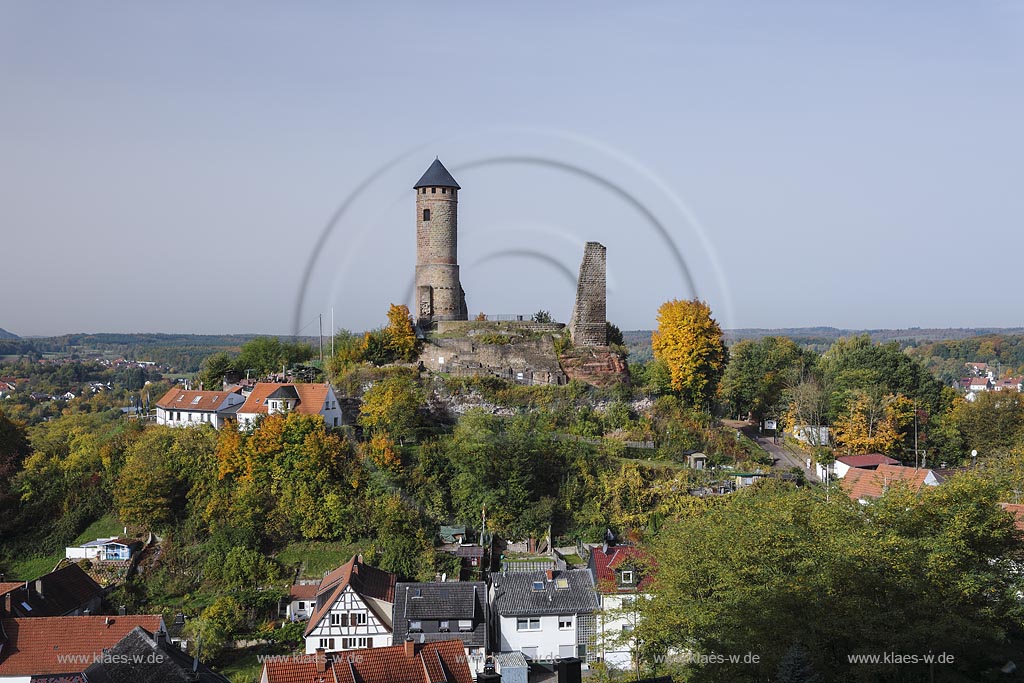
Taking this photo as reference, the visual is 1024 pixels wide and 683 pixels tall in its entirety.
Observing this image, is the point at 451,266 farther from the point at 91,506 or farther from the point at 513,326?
the point at 91,506

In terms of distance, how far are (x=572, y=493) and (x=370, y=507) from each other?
6525 millimetres

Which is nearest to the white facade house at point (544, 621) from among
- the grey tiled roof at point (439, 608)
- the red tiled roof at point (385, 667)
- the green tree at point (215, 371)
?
the grey tiled roof at point (439, 608)

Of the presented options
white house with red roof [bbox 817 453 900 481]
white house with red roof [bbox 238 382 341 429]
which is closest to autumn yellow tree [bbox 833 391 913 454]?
white house with red roof [bbox 817 453 900 481]

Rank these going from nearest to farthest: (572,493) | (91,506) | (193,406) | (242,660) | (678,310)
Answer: (242,660)
(572,493)
(91,506)
(193,406)
(678,310)

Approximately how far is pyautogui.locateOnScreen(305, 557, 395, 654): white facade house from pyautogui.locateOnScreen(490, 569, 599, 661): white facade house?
125 inches

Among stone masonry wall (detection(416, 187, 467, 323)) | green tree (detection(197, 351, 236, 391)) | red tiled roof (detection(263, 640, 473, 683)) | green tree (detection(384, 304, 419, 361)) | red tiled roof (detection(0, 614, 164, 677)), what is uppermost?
stone masonry wall (detection(416, 187, 467, 323))

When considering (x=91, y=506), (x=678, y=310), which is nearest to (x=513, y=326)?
(x=678, y=310)

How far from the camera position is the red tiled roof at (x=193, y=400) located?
37.3m

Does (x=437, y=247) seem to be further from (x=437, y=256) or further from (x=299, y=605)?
(x=299, y=605)

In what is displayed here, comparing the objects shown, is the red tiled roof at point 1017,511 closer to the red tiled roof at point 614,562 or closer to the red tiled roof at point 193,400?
the red tiled roof at point 614,562

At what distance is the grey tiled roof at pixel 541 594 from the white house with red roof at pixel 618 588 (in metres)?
0.41

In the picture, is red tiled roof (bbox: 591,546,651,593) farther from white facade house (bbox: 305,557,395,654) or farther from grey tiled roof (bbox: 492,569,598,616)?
white facade house (bbox: 305,557,395,654)

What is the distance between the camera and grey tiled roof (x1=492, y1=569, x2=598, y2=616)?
2742cm

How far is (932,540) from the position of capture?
69.6 ft
